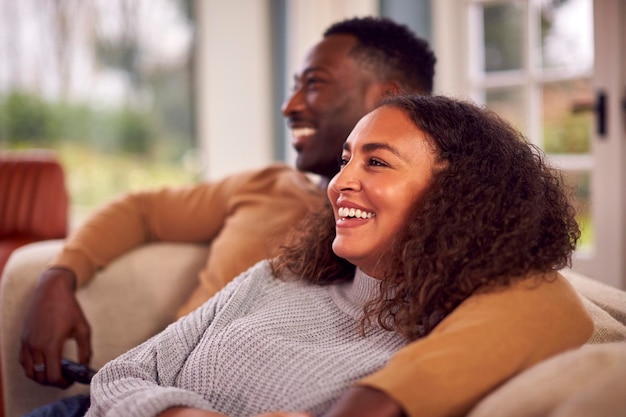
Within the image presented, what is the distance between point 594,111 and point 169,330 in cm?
208

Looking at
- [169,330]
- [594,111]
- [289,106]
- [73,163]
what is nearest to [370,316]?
[169,330]

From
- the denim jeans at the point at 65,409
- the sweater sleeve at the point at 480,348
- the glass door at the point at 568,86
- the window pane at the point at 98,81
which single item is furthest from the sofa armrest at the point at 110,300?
the window pane at the point at 98,81

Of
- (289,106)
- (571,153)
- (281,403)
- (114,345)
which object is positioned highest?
(289,106)

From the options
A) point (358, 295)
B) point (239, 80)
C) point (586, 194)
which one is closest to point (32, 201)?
point (239, 80)

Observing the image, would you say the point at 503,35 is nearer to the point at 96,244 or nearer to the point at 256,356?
the point at 96,244

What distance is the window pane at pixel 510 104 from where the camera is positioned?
3.05 metres

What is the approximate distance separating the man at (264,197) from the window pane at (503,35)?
1.20m

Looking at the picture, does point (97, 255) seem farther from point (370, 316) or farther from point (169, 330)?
point (370, 316)

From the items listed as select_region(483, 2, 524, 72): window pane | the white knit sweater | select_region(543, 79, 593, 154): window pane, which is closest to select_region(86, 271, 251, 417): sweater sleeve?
the white knit sweater

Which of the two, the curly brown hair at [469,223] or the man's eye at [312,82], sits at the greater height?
the man's eye at [312,82]

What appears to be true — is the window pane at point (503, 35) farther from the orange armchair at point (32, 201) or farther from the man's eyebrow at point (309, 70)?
the orange armchair at point (32, 201)

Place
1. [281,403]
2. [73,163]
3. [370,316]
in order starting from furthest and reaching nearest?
[73,163]
[370,316]
[281,403]

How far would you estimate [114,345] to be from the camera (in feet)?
6.12

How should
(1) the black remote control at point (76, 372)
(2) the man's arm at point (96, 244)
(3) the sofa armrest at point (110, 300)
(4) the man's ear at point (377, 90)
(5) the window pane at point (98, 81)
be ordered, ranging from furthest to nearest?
(5) the window pane at point (98, 81) → (4) the man's ear at point (377, 90) → (3) the sofa armrest at point (110, 300) → (2) the man's arm at point (96, 244) → (1) the black remote control at point (76, 372)
